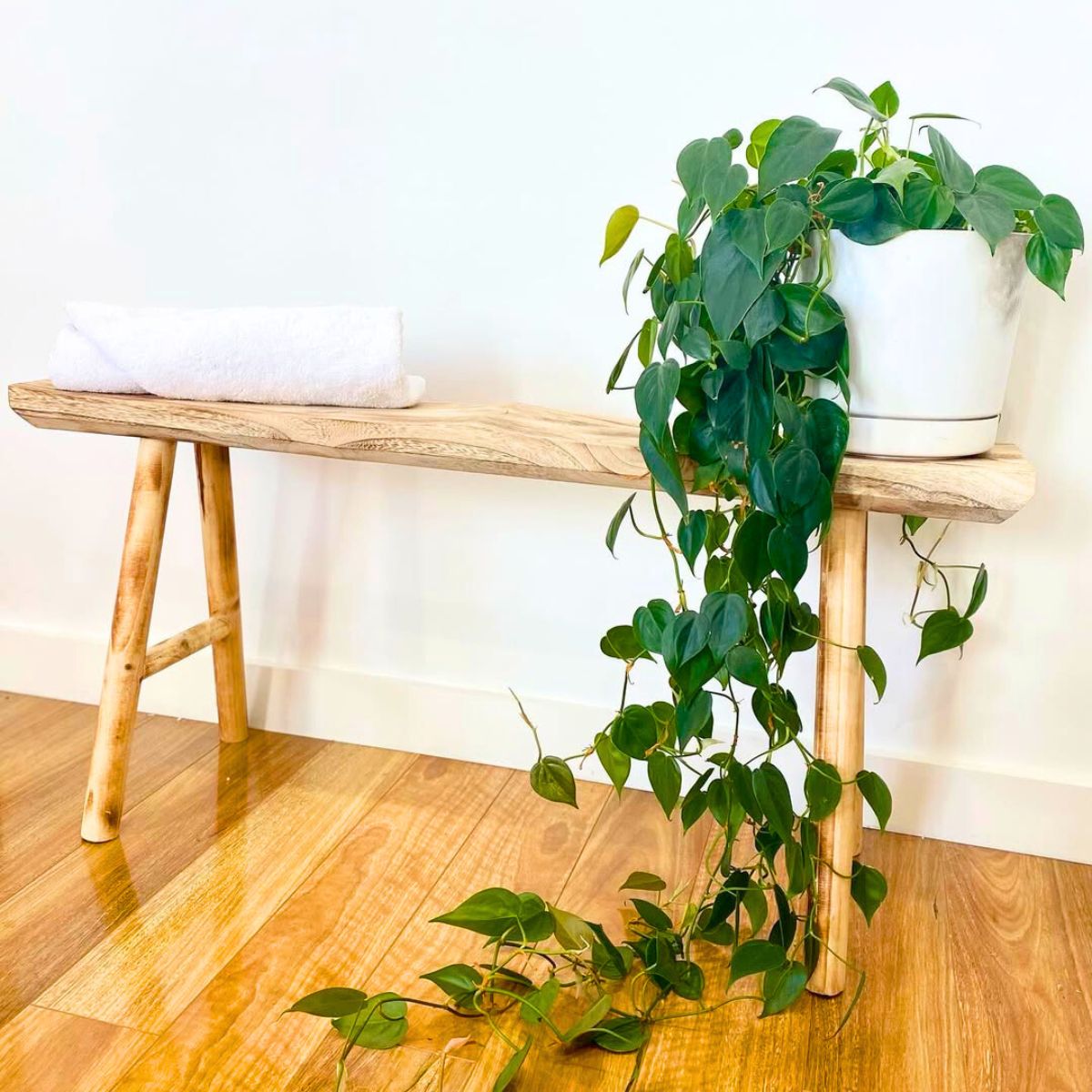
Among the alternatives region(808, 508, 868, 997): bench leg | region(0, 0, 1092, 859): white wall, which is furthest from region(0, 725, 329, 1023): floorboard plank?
region(808, 508, 868, 997): bench leg

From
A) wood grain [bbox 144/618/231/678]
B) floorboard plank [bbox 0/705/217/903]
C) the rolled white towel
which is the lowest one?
floorboard plank [bbox 0/705/217/903]

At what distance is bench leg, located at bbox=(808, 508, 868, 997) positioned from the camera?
0.99 meters

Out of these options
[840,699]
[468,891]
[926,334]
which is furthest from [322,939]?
[926,334]

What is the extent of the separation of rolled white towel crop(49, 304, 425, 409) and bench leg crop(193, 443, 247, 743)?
0.20 metres

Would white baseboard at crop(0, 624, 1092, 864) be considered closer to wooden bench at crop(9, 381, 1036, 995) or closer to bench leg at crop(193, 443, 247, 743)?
bench leg at crop(193, 443, 247, 743)

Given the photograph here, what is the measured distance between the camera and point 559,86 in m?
1.29

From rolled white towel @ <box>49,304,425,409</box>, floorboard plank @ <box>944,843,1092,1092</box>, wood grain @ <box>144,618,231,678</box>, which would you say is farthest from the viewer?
wood grain @ <box>144,618,231,678</box>

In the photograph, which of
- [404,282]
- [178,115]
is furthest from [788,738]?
[178,115]

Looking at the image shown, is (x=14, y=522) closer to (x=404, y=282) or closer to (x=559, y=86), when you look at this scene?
(x=404, y=282)

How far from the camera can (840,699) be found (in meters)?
1.00

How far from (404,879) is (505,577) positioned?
1.34 feet

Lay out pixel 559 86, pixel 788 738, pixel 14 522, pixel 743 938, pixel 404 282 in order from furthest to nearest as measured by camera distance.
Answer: pixel 14 522 < pixel 404 282 < pixel 559 86 < pixel 743 938 < pixel 788 738

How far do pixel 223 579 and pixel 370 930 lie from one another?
0.51 meters

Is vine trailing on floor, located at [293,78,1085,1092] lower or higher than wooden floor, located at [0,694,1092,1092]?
higher
